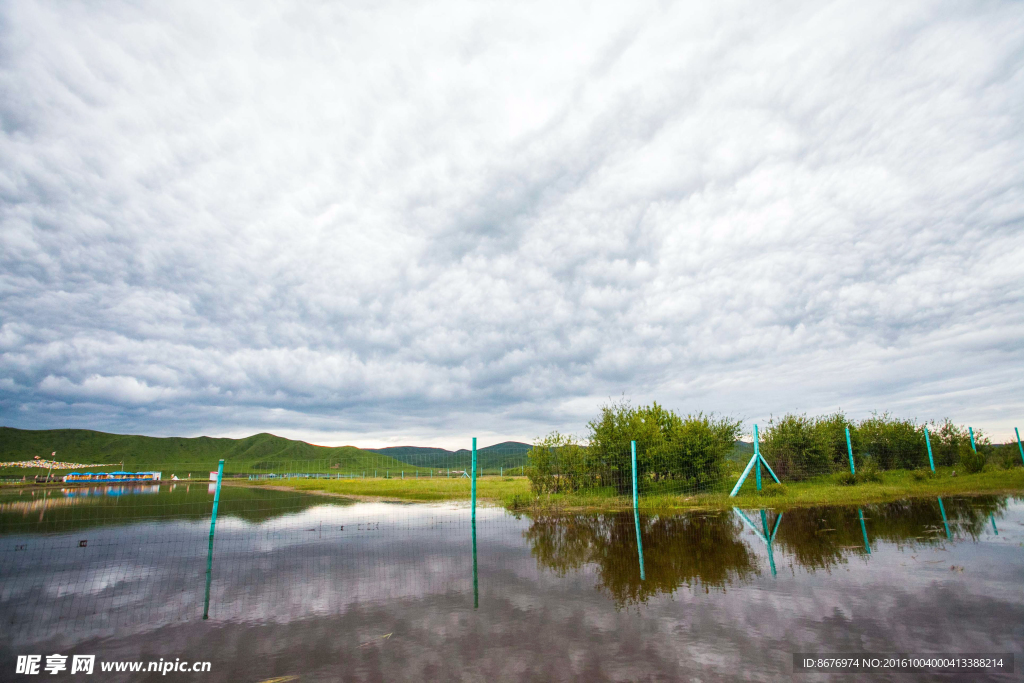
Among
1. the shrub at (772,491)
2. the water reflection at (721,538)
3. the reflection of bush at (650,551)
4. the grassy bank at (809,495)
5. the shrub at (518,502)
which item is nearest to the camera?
the reflection of bush at (650,551)

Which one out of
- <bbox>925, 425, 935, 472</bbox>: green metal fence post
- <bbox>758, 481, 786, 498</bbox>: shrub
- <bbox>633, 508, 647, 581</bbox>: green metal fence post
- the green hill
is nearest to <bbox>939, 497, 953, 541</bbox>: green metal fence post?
<bbox>758, 481, 786, 498</bbox>: shrub

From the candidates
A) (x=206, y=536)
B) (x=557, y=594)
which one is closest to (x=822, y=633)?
(x=557, y=594)

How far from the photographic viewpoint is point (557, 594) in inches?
267

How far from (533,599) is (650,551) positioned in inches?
150

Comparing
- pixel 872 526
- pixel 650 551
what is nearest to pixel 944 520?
pixel 872 526

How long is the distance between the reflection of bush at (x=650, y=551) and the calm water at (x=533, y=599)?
0.24 ft

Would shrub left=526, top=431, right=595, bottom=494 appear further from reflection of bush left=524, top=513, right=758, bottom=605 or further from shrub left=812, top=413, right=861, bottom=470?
shrub left=812, top=413, right=861, bottom=470

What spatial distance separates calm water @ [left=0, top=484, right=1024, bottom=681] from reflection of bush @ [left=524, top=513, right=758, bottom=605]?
0.24 feet

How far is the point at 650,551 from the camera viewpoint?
9.45 meters

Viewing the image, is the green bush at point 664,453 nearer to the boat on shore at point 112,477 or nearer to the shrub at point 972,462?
the shrub at point 972,462

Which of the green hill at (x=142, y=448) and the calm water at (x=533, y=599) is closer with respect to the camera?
the calm water at (x=533, y=599)

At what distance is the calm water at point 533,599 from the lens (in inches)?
183

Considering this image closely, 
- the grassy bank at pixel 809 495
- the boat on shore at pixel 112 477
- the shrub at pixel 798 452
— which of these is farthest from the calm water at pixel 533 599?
the boat on shore at pixel 112 477

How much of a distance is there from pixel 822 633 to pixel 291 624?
20.1ft
